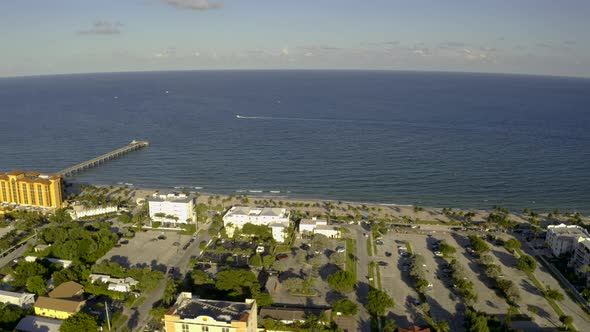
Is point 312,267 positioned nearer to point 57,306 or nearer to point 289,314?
point 289,314

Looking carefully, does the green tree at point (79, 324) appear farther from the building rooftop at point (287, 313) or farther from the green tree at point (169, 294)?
the building rooftop at point (287, 313)

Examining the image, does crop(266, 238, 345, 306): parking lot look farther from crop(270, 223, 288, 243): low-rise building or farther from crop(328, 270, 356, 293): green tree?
crop(270, 223, 288, 243): low-rise building

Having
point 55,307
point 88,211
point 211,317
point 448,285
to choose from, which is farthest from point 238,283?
point 88,211

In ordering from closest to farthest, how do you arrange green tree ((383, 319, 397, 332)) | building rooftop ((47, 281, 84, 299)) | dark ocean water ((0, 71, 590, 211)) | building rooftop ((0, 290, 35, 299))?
green tree ((383, 319, 397, 332))
building rooftop ((0, 290, 35, 299))
building rooftop ((47, 281, 84, 299))
dark ocean water ((0, 71, 590, 211))

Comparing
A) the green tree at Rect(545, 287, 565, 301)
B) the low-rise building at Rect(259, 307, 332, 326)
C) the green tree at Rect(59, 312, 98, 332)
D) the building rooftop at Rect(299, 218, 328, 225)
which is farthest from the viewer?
the building rooftop at Rect(299, 218, 328, 225)

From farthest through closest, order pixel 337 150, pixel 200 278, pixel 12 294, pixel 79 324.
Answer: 1. pixel 337 150
2. pixel 200 278
3. pixel 12 294
4. pixel 79 324

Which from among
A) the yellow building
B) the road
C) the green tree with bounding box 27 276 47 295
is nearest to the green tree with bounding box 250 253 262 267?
the road

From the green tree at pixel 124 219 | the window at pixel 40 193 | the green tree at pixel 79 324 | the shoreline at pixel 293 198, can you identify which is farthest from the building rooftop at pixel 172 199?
the green tree at pixel 79 324
